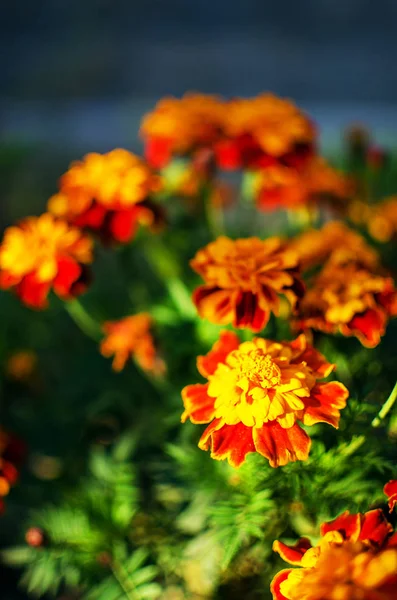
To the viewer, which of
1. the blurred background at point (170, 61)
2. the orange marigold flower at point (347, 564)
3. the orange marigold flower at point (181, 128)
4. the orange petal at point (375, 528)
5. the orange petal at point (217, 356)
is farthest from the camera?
the blurred background at point (170, 61)

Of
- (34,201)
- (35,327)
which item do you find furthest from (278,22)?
(35,327)

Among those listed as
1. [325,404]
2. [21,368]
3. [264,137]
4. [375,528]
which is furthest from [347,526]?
[21,368]

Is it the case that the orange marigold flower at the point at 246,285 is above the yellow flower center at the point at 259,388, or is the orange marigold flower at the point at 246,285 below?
above

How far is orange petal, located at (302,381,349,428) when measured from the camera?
833 millimetres

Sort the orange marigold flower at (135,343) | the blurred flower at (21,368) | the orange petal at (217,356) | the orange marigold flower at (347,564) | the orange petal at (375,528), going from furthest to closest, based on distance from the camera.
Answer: the blurred flower at (21,368) → the orange marigold flower at (135,343) → the orange petal at (217,356) → the orange petal at (375,528) → the orange marigold flower at (347,564)

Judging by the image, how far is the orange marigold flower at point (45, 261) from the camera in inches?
45.8

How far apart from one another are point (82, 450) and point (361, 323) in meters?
0.78

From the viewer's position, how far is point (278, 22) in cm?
638

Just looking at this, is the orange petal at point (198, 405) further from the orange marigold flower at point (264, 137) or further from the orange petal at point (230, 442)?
the orange marigold flower at point (264, 137)

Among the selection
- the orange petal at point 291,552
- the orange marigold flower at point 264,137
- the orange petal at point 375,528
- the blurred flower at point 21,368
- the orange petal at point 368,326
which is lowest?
the blurred flower at point 21,368

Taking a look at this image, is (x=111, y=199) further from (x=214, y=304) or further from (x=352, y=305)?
(x=352, y=305)

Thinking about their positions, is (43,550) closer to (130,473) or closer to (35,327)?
(130,473)

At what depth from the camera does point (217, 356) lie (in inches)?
37.6

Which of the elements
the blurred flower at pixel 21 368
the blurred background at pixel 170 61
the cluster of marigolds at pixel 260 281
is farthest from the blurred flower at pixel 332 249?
the blurred background at pixel 170 61
